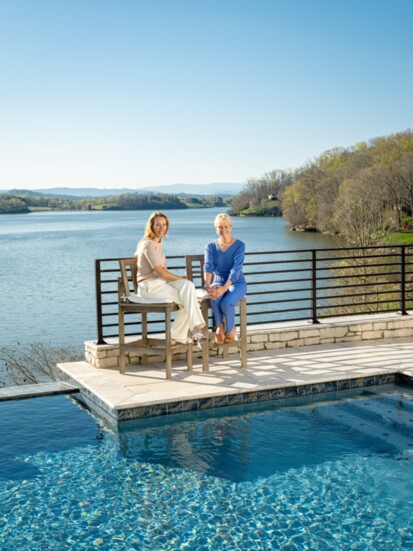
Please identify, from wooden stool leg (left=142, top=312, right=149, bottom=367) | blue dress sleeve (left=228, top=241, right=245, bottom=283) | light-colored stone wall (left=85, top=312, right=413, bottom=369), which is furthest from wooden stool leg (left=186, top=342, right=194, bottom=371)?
blue dress sleeve (left=228, top=241, right=245, bottom=283)

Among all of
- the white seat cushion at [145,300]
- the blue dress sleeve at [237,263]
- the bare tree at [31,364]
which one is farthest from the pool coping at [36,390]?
the bare tree at [31,364]

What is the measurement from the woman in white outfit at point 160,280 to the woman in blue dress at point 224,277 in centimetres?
28

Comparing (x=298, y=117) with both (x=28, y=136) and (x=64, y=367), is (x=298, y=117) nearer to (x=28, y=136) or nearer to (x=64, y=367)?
(x=28, y=136)

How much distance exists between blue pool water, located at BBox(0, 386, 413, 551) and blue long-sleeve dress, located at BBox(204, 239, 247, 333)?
97 centimetres

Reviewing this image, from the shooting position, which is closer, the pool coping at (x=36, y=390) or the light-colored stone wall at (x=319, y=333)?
the pool coping at (x=36, y=390)

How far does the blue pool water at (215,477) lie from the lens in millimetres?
3342

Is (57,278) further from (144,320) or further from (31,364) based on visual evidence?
(144,320)

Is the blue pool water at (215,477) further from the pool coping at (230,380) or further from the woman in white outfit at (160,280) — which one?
the woman in white outfit at (160,280)

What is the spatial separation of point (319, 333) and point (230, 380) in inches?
67.9

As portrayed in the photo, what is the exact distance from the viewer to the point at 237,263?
598cm

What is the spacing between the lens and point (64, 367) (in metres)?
6.19

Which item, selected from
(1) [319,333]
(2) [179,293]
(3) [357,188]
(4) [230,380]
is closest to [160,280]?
(2) [179,293]

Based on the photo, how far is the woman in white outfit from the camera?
5.67 m

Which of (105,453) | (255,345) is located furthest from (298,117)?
(105,453)
